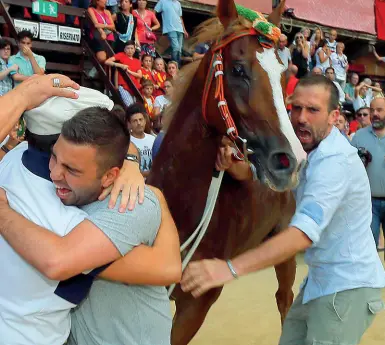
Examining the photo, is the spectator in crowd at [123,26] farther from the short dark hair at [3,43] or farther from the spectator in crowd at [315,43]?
the spectator in crowd at [315,43]

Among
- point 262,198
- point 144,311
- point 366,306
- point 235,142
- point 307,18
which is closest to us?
point 144,311

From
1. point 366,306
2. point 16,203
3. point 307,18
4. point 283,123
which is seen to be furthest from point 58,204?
point 307,18

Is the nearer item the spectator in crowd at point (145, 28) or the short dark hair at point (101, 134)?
the short dark hair at point (101, 134)

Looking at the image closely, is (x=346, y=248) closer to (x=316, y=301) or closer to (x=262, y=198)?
(x=316, y=301)

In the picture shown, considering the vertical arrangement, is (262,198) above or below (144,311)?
below

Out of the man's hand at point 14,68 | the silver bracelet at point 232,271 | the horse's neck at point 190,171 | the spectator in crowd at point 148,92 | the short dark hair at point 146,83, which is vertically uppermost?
the silver bracelet at point 232,271

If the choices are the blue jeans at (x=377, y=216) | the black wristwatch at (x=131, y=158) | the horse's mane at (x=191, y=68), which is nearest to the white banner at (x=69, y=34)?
the blue jeans at (x=377, y=216)

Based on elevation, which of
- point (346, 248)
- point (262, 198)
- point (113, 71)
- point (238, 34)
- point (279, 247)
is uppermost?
point (238, 34)

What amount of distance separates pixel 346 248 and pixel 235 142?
76 cm

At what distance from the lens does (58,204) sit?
151 centimetres

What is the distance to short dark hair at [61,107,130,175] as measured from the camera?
1.48 m

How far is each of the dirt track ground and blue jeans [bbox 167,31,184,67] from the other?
22.4 feet

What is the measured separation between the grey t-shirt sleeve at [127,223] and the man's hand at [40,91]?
0.33 meters

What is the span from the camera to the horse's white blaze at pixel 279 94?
2.45 metres
